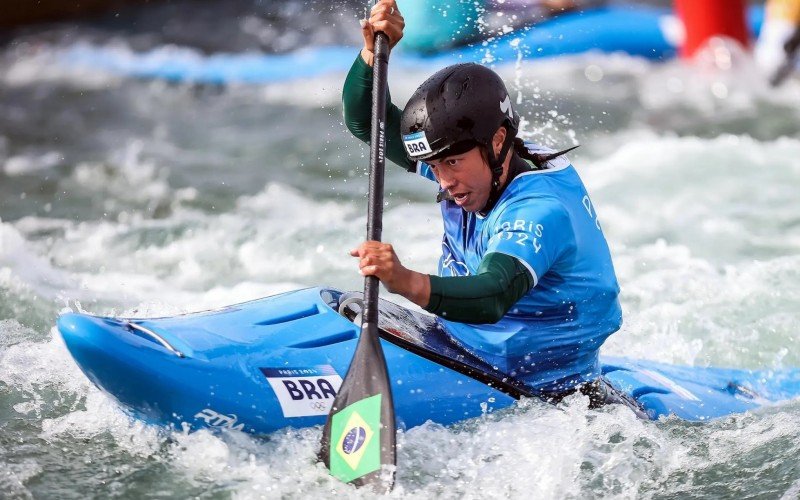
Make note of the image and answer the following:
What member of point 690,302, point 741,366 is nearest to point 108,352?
point 741,366

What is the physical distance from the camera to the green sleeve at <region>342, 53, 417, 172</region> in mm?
4270

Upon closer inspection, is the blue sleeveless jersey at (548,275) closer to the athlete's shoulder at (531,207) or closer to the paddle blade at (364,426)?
the athlete's shoulder at (531,207)

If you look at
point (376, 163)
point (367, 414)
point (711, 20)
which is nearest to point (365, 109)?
point (376, 163)

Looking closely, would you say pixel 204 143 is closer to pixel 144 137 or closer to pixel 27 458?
pixel 144 137

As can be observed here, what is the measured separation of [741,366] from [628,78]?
5544 millimetres

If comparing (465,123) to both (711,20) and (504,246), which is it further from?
(711,20)

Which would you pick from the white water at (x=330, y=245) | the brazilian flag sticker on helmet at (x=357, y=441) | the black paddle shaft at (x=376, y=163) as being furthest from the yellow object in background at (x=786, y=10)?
the brazilian flag sticker on helmet at (x=357, y=441)

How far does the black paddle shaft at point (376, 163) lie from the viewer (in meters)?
3.61

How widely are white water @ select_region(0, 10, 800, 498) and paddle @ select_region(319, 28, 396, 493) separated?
0.08 metres

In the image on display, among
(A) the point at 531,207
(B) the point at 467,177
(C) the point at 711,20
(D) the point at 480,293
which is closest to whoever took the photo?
(D) the point at 480,293

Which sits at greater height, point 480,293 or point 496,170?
point 496,170

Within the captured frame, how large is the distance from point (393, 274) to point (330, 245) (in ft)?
13.7

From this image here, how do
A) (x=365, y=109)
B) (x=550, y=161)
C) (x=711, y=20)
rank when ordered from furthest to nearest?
(x=711, y=20) → (x=365, y=109) → (x=550, y=161)

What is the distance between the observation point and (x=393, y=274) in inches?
132
